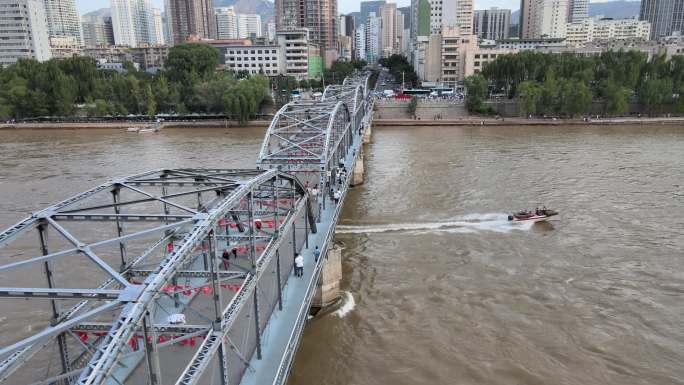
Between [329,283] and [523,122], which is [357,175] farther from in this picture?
[523,122]

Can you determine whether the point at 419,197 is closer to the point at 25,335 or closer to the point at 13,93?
the point at 25,335

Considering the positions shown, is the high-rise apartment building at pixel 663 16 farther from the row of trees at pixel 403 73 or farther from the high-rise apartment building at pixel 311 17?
the high-rise apartment building at pixel 311 17

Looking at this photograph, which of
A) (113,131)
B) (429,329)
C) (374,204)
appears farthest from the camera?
(113,131)

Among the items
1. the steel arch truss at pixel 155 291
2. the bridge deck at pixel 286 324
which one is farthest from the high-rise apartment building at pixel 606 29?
the bridge deck at pixel 286 324

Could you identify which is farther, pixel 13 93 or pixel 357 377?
pixel 13 93

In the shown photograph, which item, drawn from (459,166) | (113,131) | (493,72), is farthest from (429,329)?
(493,72)

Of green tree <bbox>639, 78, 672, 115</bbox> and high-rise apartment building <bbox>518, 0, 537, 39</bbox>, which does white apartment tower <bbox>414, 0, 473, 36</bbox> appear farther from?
green tree <bbox>639, 78, 672, 115</bbox>

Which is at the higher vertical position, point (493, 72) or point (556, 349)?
point (493, 72)

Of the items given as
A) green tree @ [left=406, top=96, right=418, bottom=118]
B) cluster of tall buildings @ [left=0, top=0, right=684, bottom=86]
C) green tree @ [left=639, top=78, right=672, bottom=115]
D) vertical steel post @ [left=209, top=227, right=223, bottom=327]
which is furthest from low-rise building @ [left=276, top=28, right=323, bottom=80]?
vertical steel post @ [left=209, top=227, right=223, bottom=327]
